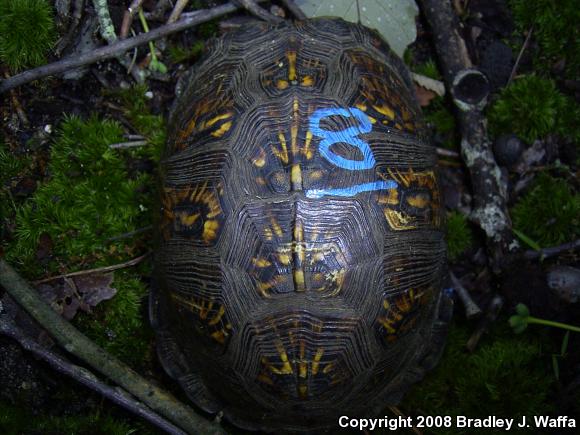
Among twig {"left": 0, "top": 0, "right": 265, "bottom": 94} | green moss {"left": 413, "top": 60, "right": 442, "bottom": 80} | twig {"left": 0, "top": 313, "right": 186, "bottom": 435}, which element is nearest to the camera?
→ twig {"left": 0, "top": 313, "right": 186, "bottom": 435}

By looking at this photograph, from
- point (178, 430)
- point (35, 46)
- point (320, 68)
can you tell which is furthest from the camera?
point (35, 46)

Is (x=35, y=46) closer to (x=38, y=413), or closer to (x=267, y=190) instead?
(x=267, y=190)

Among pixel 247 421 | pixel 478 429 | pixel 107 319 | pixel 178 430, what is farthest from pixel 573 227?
pixel 107 319

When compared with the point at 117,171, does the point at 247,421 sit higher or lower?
lower

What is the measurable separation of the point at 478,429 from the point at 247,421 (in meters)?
1.26

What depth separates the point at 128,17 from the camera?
12.1 ft

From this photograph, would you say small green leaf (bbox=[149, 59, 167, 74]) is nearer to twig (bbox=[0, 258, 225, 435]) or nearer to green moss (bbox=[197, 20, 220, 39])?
green moss (bbox=[197, 20, 220, 39])

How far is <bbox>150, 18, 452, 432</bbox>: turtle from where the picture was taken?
9.00 feet

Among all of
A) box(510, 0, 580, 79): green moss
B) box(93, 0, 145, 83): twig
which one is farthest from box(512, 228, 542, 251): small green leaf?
box(93, 0, 145, 83): twig

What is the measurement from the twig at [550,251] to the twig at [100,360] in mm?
1936

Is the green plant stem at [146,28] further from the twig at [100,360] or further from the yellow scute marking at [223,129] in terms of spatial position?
the twig at [100,360]

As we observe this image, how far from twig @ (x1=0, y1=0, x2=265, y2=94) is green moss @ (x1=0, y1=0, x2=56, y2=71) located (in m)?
0.13

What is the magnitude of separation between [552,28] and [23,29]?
3.01 m

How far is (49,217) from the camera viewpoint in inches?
143
